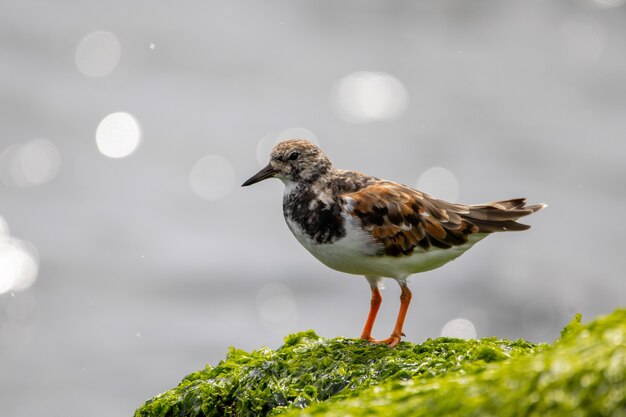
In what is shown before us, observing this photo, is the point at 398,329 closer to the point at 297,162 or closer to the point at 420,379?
the point at 297,162

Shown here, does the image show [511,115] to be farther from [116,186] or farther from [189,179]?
[116,186]

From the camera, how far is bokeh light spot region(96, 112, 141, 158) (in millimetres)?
17031

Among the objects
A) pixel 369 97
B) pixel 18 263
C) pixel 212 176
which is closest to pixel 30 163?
pixel 18 263

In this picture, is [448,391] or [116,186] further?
[116,186]

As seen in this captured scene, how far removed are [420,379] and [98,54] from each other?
1674cm

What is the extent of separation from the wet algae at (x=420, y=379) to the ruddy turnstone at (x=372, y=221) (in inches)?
25.2

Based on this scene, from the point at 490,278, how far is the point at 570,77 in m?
6.53

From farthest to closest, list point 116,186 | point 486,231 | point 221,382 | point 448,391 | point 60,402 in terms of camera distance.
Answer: point 116,186
point 60,402
point 486,231
point 221,382
point 448,391

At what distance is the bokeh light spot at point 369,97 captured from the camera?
17.8 m

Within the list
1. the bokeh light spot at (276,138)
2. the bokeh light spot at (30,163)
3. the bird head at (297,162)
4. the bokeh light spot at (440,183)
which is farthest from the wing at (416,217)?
the bokeh light spot at (30,163)

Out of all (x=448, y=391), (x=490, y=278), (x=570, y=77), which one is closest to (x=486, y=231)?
(x=448, y=391)

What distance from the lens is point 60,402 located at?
1238 centimetres

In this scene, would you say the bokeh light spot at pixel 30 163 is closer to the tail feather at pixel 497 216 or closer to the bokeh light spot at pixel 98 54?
the bokeh light spot at pixel 98 54

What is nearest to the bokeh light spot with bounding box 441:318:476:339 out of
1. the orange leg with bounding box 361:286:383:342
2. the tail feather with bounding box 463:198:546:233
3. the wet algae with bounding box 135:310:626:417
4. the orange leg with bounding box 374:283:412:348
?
the tail feather with bounding box 463:198:546:233
